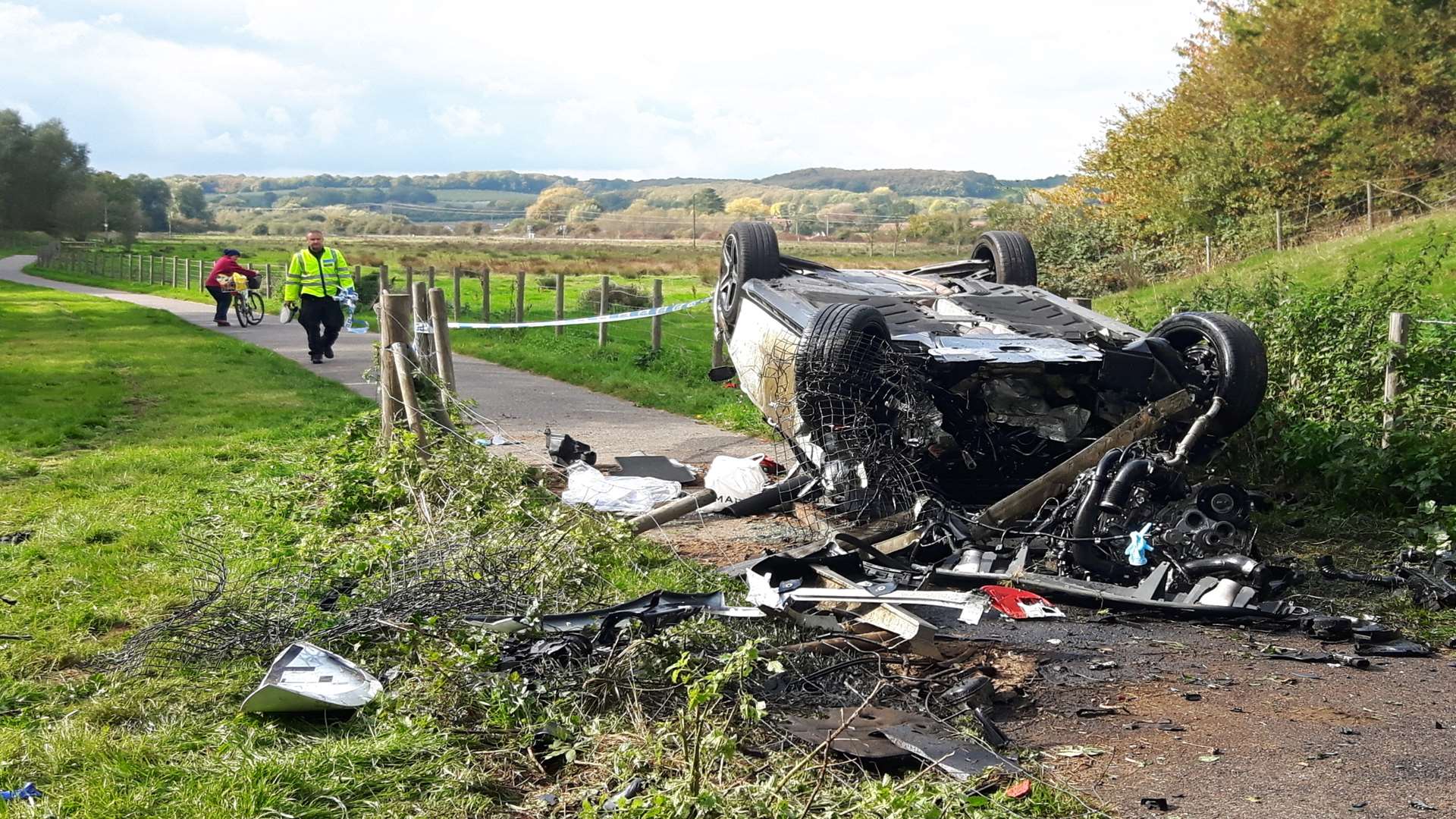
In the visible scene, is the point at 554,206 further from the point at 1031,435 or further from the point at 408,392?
the point at 1031,435

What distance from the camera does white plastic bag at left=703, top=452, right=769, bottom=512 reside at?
27.3ft

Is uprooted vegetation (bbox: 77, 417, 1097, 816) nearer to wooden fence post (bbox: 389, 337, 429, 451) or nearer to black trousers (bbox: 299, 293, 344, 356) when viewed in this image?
wooden fence post (bbox: 389, 337, 429, 451)

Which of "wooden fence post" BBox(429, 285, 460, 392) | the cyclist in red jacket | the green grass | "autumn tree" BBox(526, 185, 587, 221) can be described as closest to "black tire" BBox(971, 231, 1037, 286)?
"wooden fence post" BBox(429, 285, 460, 392)

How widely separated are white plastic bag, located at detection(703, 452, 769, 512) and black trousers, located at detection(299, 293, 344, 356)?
9483 mm

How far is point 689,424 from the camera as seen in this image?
1208cm

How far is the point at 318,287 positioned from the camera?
53.8 feet

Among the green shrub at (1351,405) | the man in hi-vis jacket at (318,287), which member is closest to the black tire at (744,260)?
the green shrub at (1351,405)

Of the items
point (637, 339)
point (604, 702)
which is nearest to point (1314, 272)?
point (637, 339)

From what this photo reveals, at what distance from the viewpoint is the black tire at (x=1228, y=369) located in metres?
7.36

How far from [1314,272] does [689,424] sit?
1292 centimetres

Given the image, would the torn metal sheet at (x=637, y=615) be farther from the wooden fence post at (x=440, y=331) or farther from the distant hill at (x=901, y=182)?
the distant hill at (x=901, y=182)


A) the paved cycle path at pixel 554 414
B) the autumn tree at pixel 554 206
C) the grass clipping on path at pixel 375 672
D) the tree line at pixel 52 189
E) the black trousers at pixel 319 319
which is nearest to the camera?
the grass clipping on path at pixel 375 672

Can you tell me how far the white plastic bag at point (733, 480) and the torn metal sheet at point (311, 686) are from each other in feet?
12.1

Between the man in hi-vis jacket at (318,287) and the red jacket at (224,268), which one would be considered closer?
the man in hi-vis jacket at (318,287)
